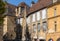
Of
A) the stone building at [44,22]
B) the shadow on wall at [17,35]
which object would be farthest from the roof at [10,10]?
the stone building at [44,22]

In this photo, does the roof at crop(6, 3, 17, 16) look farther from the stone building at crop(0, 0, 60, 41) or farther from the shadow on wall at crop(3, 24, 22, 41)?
the stone building at crop(0, 0, 60, 41)

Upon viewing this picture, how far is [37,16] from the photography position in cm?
4356

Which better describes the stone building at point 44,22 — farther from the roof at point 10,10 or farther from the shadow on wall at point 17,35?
the roof at point 10,10

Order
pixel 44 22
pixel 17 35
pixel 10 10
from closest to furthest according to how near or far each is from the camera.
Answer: pixel 44 22 → pixel 17 35 → pixel 10 10

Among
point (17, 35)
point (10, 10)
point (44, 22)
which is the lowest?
point (17, 35)

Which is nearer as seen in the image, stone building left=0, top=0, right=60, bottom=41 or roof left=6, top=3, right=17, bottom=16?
stone building left=0, top=0, right=60, bottom=41

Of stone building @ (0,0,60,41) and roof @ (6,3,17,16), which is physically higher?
roof @ (6,3,17,16)

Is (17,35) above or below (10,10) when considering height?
below

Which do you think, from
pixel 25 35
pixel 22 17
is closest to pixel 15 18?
pixel 22 17

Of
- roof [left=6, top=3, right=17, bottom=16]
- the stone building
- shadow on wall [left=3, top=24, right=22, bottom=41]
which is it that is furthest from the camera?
roof [left=6, top=3, right=17, bottom=16]

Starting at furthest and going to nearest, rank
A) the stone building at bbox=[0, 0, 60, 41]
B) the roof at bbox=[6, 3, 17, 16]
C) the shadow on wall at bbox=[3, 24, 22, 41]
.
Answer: the roof at bbox=[6, 3, 17, 16] < the shadow on wall at bbox=[3, 24, 22, 41] < the stone building at bbox=[0, 0, 60, 41]

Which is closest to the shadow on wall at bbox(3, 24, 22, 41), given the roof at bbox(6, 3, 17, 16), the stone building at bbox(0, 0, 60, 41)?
the stone building at bbox(0, 0, 60, 41)

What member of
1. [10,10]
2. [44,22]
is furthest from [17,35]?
[44,22]

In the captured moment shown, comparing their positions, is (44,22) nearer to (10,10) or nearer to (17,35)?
(17,35)
